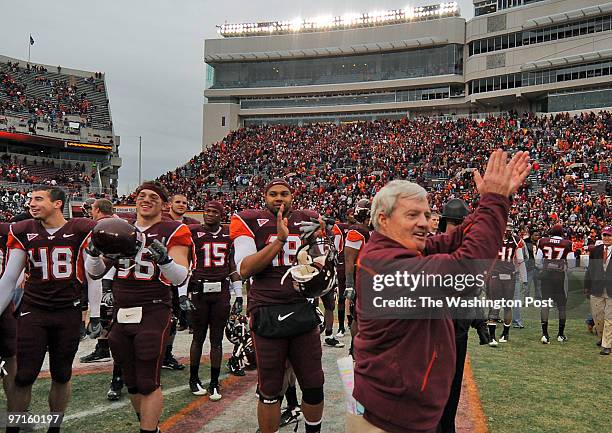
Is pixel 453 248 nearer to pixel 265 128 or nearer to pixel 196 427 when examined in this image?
pixel 196 427

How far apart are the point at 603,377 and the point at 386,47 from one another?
4331 centimetres

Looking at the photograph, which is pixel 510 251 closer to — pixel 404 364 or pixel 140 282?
pixel 140 282

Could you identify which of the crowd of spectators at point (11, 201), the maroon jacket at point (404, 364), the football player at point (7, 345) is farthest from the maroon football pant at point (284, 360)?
the crowd of spectators at point (11, 201)

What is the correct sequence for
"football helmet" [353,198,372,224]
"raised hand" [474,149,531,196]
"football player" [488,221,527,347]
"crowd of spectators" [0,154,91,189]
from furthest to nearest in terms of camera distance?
"crowd of spectators" [0,154,91,189] → "football player" [488,221,527,347] → "football helmet" [353,198,372,224] → "raised hand" [474,149,531,196]

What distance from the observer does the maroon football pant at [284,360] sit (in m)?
3.75

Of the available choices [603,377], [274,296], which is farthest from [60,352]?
[603,377]

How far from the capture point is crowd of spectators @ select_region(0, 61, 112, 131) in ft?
140

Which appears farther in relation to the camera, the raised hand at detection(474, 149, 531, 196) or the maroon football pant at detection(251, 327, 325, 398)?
the maroon football pant at detection(251, 327, 325, 398)

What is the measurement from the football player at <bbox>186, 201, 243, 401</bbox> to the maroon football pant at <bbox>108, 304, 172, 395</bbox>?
1.49m

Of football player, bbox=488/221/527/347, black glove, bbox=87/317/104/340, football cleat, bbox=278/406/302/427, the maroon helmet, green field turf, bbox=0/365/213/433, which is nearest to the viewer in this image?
the maroon helmet

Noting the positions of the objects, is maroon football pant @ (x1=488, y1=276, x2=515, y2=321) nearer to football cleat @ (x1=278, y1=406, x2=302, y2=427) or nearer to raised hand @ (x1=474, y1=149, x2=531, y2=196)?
football cleat @ (x1=278, y1=406, x2=302, y2=427)

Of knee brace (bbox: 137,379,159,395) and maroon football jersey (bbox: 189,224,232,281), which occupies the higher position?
maroon football jersey (bbox: 189,224,232,281)

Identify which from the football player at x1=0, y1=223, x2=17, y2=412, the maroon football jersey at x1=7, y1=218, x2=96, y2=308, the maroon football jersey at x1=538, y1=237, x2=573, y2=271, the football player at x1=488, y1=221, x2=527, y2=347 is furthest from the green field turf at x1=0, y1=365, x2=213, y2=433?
the maroon football jersey at x1=538, y1=237, x2=573, y2=271

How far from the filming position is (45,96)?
1805 inches
